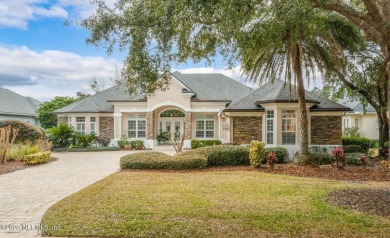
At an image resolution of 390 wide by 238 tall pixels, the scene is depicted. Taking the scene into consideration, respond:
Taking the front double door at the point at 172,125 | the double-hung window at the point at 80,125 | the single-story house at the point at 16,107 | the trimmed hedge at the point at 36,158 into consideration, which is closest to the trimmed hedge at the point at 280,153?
the trimmed hedge at the point at 36,158

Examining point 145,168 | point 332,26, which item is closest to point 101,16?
point 145,168

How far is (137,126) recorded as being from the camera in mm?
29969

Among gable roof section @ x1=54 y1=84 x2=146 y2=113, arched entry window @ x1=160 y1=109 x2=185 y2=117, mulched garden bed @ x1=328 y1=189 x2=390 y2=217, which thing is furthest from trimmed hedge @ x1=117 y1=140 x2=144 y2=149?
mulched garden bed @ x1=328 y1=189 x2=390 y2=217

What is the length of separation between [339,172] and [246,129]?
26.7ft

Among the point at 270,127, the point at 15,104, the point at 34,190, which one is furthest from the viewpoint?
the point at 15,104

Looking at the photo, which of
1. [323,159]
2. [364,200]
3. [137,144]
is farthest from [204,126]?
[364,200]

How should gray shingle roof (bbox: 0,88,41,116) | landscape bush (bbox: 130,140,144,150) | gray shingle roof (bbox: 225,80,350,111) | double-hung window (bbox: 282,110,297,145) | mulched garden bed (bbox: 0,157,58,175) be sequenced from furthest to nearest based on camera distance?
1. gray shingle roof (bbox: 0,88,41,116)
2. landscape bush (bbox: 130,140,144,150)
3. double-hung window (bbox: 282,110,297,145)
4. gray shingle roof (bbox: 225,80,350,111)
5. mulched garden bed (bbox: 0,157,58,175)

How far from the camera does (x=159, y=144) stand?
31219mm

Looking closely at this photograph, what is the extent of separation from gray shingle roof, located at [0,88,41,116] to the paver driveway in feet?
83.7

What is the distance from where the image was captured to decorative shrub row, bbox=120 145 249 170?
1516 cm

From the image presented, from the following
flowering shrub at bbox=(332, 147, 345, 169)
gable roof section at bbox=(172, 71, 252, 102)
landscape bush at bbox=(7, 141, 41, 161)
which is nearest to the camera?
flowering shrub at bbox=(332, 147, 345, 169)

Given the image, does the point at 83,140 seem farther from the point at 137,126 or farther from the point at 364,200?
the point at 364,200

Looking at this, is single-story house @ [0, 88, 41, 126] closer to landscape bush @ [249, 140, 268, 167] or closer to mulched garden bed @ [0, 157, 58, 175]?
mulched garden bed @ [0, 157, 58, 175]

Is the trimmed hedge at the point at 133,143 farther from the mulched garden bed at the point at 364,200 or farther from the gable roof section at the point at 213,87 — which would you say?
the mulched garden bed at the point at 364,200
